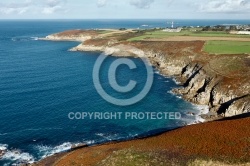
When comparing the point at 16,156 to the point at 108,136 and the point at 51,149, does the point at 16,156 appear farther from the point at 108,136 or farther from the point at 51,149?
the point at 108,136

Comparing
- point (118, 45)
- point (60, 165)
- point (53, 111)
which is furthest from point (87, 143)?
point (118, 45)

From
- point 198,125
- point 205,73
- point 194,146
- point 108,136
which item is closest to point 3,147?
point 108,136

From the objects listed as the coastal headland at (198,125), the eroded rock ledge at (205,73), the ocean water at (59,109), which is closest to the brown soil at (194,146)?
the coastal headland at (198,125)

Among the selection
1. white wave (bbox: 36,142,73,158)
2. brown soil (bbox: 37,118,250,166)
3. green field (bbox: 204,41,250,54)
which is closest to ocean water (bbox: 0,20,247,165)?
white wave (bbox: 36,142,73,158)

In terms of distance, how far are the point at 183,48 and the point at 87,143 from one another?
84915mm

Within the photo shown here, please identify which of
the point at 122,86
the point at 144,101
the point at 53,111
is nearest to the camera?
the point at 53,111

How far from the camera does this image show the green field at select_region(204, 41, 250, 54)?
111m

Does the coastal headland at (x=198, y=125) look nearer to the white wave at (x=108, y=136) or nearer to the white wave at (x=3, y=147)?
the white wave at (x=108, y=136)

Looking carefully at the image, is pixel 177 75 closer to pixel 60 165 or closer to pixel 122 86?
pixel 122 86

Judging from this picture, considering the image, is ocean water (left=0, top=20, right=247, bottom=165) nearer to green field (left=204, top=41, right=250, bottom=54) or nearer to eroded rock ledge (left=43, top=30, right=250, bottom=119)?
eroded rock ledge (left=43, top=30, right=250, bottom=119)

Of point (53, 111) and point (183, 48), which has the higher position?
point (183, 48)

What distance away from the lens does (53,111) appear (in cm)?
6938

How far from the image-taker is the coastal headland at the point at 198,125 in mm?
39719

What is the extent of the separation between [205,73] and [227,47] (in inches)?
1430
